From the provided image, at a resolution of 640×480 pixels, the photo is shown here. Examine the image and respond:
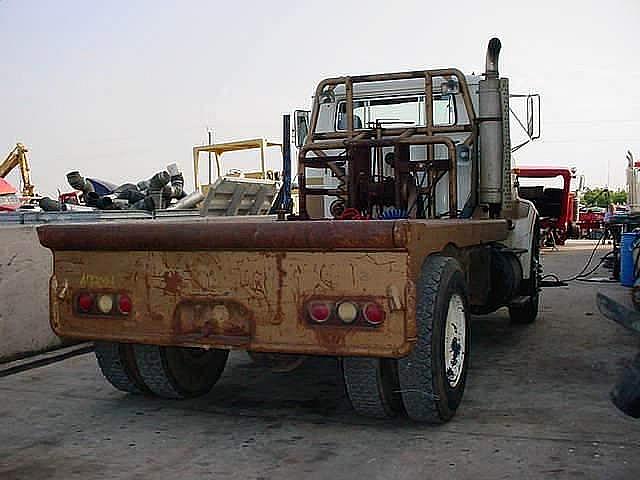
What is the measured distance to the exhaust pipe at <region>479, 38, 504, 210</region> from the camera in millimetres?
7234

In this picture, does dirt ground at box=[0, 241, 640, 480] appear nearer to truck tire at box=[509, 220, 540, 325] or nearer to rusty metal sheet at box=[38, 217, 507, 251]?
rusty metal sheet at box=[38, 217, 507, 251]

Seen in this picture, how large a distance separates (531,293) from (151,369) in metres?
4.67

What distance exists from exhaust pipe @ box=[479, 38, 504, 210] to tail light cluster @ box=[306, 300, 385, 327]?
344cm

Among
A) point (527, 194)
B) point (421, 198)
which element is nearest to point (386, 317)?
point (421, 198)

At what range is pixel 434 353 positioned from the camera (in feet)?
14.9

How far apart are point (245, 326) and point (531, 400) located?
86.8 inches

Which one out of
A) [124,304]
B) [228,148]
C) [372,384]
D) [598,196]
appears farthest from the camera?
[598,196]

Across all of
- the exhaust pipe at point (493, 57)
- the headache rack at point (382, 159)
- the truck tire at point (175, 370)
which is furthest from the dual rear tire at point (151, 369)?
the exhaust pipe at point (493, 57)

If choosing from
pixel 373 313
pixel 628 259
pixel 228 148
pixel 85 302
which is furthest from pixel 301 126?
pixel 228 148

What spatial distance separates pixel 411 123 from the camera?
300 inches

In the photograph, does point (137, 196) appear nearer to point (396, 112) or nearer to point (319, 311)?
point (396, 112)

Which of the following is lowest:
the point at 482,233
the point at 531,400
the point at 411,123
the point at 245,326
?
the point at 531,400

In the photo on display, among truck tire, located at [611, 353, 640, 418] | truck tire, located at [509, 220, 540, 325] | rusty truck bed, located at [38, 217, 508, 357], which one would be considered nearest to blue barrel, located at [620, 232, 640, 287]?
truck tire, located at [509, 220, 540, 325]

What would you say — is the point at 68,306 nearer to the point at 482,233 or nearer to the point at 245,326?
the point at 245,326
